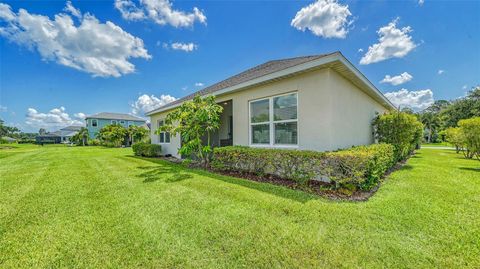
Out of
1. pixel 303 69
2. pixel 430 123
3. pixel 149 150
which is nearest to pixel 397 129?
pixel 303 69

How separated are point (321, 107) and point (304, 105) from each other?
1.67ft

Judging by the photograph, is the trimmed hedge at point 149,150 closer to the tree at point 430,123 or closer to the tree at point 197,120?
the tree at point 197,120

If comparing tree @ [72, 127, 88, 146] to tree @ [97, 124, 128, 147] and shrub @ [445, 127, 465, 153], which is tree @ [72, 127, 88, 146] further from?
shrub @ [445, 127, 465, 153]

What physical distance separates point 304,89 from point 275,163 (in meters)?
2.40

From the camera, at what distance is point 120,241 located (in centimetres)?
257

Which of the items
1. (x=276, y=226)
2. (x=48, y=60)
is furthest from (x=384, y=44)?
(x=48, y=60)

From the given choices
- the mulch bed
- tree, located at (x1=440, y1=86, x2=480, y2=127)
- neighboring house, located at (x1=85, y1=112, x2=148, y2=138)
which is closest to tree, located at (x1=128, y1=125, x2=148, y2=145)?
neighboring house, located at (x1=85, y1=112, x2=148, y2=138)

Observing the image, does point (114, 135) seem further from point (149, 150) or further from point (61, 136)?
point (61, 136)

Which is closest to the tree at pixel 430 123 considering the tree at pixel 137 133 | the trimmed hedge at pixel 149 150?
the trimmed hedge at pixel 149 150

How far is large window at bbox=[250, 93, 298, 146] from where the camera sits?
6152 mm

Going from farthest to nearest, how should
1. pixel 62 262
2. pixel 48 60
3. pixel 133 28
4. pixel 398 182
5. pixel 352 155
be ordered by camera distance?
pixel 48 60, pixel 133 28, pixel 398 182, pixel 352 155, pixel 62 262

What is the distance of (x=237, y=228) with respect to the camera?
2.87 m

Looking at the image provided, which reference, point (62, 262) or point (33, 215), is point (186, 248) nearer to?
point (62, 262)

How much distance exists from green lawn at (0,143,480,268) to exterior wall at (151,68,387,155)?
1.81m
